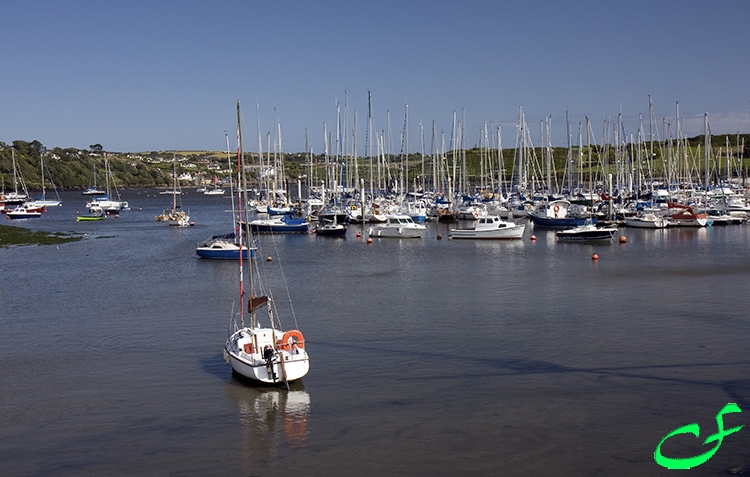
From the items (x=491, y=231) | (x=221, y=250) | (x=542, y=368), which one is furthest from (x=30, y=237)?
(x=542, y=368)

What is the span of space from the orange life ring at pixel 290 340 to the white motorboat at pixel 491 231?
47.7m

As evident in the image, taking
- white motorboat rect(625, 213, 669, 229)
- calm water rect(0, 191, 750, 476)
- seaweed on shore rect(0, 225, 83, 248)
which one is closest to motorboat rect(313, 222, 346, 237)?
seaweed on shore rect(0, 225, 83, 248)

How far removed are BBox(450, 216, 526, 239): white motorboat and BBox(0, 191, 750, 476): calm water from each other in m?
19.1

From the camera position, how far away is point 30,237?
76.7m

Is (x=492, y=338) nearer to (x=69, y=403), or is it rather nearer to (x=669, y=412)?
(x=669, y=412)

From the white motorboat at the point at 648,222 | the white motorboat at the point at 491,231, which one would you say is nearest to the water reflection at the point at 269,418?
the white motorboat at the point at 491,231

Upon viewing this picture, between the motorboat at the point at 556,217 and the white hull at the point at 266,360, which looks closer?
the white hull at the point at 266,360

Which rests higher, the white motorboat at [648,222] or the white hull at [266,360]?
the white motorboat at [648,222]

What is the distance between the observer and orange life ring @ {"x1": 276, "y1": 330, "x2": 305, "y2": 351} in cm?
2308

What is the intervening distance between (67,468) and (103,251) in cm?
5013

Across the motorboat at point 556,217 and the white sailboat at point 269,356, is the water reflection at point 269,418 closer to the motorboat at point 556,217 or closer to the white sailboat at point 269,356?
the white sailboat at point 269,356

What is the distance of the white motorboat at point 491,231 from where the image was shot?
227 ft

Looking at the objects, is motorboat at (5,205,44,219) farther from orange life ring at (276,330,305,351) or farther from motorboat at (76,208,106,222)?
orange life ring at (276,330,305,351)

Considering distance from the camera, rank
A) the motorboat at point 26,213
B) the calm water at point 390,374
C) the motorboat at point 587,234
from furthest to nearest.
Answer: the motorboat at point 26,213
the motorboat at point 587,234
the calm water at point 390,374
